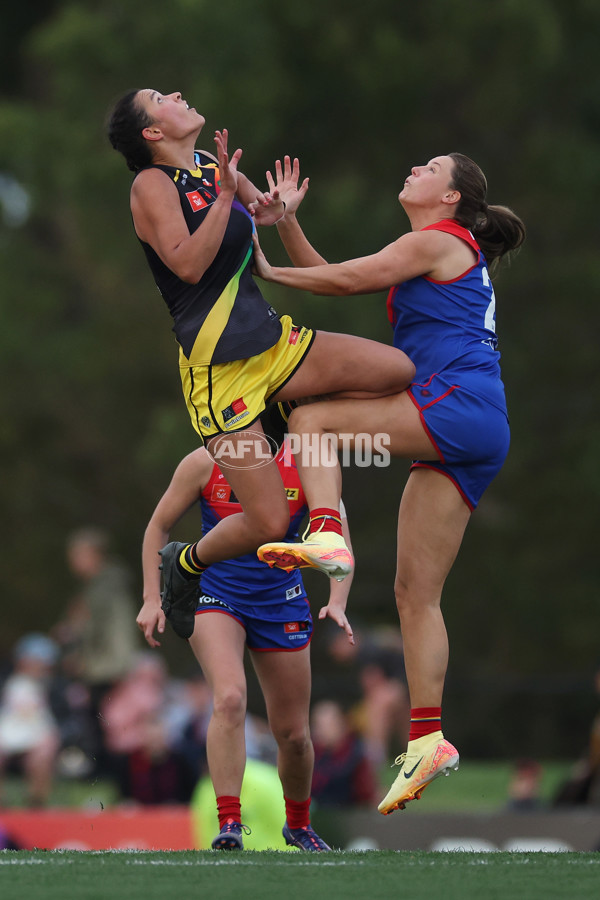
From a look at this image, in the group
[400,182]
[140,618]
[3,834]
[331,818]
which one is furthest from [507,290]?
[140,618]

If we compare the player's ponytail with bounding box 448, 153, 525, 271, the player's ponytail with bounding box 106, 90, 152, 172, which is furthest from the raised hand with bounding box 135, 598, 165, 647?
the player's ponytail with bounding box 448, 153, 525, 271

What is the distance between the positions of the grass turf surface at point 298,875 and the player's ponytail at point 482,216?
93.2 inches

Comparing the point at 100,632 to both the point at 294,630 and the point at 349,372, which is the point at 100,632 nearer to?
the point at 294,630

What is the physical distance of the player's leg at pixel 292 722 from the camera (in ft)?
19.9

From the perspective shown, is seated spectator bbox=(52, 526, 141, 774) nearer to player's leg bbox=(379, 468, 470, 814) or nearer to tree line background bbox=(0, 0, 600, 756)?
tree line background bbox=(0, 0, 600, 756)

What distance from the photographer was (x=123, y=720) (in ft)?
34.2

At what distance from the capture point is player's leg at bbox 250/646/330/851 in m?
6.08

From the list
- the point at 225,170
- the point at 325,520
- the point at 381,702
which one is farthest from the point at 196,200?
the point at 381,702

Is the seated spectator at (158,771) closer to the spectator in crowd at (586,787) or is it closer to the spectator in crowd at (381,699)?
the spectator in crowd at (381,699)

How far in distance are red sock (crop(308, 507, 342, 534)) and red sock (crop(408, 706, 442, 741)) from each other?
2.78ft

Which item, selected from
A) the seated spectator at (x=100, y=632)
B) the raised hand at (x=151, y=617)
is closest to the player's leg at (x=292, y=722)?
the raised hand at (x=151, y=617)

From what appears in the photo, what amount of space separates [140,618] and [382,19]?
35.5ft

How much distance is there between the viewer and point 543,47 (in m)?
15.0

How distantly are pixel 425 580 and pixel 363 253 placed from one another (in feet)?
31.2
